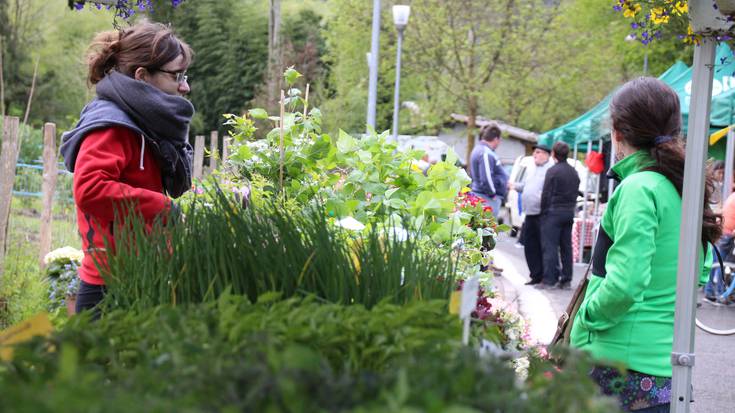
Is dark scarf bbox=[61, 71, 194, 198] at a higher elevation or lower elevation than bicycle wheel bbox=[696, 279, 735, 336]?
higher

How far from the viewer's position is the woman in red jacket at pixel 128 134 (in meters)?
2.85

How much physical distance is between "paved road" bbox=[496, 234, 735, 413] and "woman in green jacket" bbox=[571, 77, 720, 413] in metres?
0.42

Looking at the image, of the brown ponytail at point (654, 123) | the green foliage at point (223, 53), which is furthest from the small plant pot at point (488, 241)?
the green foliage at point (223, 53)

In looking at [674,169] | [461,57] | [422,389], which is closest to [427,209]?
[674,169]

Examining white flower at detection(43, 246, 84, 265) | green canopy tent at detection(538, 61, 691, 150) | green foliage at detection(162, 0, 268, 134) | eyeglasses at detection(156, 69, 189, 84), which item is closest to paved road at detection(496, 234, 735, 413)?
eyeglasses at detection(156, 69, 189, 84)

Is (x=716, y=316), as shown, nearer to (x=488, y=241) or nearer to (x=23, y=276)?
(x=488, y=241)

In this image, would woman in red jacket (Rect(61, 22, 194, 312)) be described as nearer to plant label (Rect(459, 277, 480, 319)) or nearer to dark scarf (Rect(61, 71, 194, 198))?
dark scarf (Rect(61, 71, 194, 198))

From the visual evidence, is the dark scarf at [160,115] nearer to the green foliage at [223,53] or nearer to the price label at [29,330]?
the price label at [29,330]

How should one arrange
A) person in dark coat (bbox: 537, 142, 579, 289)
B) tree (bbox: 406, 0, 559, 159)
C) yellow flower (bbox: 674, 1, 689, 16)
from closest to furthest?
yellow flower (bbox: 674, 1, 689, 16)
person in dark coat (bbox: 537, 142, 579, 289)
tree (bbox: 406, 0, 559, 159)

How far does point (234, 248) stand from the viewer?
6.54 ft

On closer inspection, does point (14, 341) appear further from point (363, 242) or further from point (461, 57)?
point (461, 57)

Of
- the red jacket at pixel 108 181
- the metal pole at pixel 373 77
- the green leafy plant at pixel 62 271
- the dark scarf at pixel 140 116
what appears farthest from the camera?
the metal pole at pixel 373 77

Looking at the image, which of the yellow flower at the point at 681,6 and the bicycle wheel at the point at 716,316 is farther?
the bicycle wheel at the point at 716,316

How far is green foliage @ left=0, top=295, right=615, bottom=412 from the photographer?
1.13m
